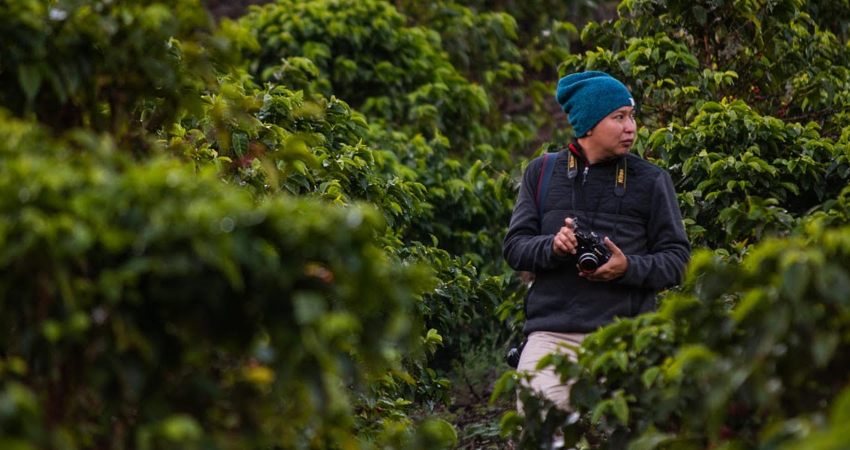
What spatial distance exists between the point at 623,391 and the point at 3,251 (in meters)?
1.61

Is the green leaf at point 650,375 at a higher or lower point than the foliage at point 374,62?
higher

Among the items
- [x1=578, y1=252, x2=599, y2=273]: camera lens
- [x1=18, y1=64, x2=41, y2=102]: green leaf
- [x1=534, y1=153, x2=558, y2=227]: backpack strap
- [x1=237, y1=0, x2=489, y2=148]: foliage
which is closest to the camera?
[x1=18, y1=64, x2=41, y2=102]: green leaf

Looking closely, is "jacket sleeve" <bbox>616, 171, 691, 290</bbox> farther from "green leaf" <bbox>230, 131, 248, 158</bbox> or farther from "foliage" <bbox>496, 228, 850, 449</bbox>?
"green leaf" <bbox>230, 131, 248, 158</bbox>

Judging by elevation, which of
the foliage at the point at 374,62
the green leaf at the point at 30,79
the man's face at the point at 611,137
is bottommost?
the foliage at the point at 374,62

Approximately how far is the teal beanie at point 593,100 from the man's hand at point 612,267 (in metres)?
0.48

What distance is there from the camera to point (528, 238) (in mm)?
3775

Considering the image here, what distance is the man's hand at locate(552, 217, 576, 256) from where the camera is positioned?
11.5 ft

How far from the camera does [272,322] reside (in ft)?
7.56

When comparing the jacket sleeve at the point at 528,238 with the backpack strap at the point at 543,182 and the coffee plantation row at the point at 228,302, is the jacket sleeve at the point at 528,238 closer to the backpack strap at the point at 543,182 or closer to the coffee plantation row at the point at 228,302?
the backpack strap at the point at 543,182

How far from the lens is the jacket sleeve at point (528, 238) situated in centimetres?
366

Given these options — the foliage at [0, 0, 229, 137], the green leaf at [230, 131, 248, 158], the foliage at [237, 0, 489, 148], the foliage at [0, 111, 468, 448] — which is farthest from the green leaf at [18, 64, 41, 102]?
the foliage at [237, 0, 489, 148]

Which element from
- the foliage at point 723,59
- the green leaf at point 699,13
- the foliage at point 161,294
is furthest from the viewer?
the green leaf at point 699,13

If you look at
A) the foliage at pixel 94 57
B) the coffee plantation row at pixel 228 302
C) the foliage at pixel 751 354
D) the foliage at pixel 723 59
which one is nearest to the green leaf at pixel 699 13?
the foliage at pixel 723 59

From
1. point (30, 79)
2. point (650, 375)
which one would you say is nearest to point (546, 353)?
point (650, 375)
